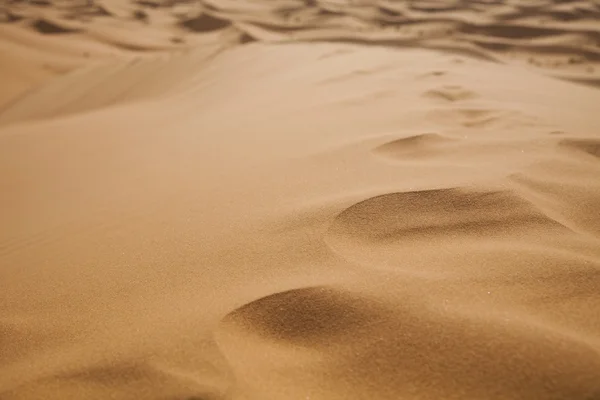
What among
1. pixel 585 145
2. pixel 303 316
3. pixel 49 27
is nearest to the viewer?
pixel 303 316

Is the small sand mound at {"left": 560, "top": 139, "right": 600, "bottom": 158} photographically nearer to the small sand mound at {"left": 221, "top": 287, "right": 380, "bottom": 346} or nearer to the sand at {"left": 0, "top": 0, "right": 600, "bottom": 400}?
the sand at {"left": 0, "top": 0, "right": 600, "bottom": 400}

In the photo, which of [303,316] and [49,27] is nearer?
[303,316]

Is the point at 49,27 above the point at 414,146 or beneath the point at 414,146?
above

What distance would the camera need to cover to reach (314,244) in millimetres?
1054

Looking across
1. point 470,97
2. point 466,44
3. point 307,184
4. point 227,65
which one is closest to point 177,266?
point 307,184

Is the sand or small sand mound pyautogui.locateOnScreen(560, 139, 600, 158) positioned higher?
small sand mound pyautogui.locateOnScreen(560, 139, 600, 158)

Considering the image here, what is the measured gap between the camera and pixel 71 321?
0.95 m

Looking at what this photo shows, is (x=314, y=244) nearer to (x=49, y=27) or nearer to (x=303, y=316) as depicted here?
(x=303, y=316)

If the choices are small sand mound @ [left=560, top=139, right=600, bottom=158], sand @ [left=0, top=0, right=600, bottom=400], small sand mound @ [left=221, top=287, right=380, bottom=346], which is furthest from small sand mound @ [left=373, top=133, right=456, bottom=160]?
small sand mound @ [left=221, top=287, right=380, bottom=346]

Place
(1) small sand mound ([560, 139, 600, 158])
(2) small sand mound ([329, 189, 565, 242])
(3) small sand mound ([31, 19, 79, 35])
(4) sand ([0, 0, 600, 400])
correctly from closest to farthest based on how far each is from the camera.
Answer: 1. (4) sand ([0, 0, 600, 400])
2. (2) small sand mound ([329, 189, 565, 242])
3. (1) small sand mound ([560, 139, 600, 158])
4. (3) small sand mound ([31, 19, 79, 35])

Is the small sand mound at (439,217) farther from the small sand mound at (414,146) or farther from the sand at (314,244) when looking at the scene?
the small sand mound at (414,146)

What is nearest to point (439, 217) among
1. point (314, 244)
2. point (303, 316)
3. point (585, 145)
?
point (314, 244)

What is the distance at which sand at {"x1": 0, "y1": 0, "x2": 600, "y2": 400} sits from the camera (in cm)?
76

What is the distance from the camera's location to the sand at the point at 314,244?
0.76 metres
